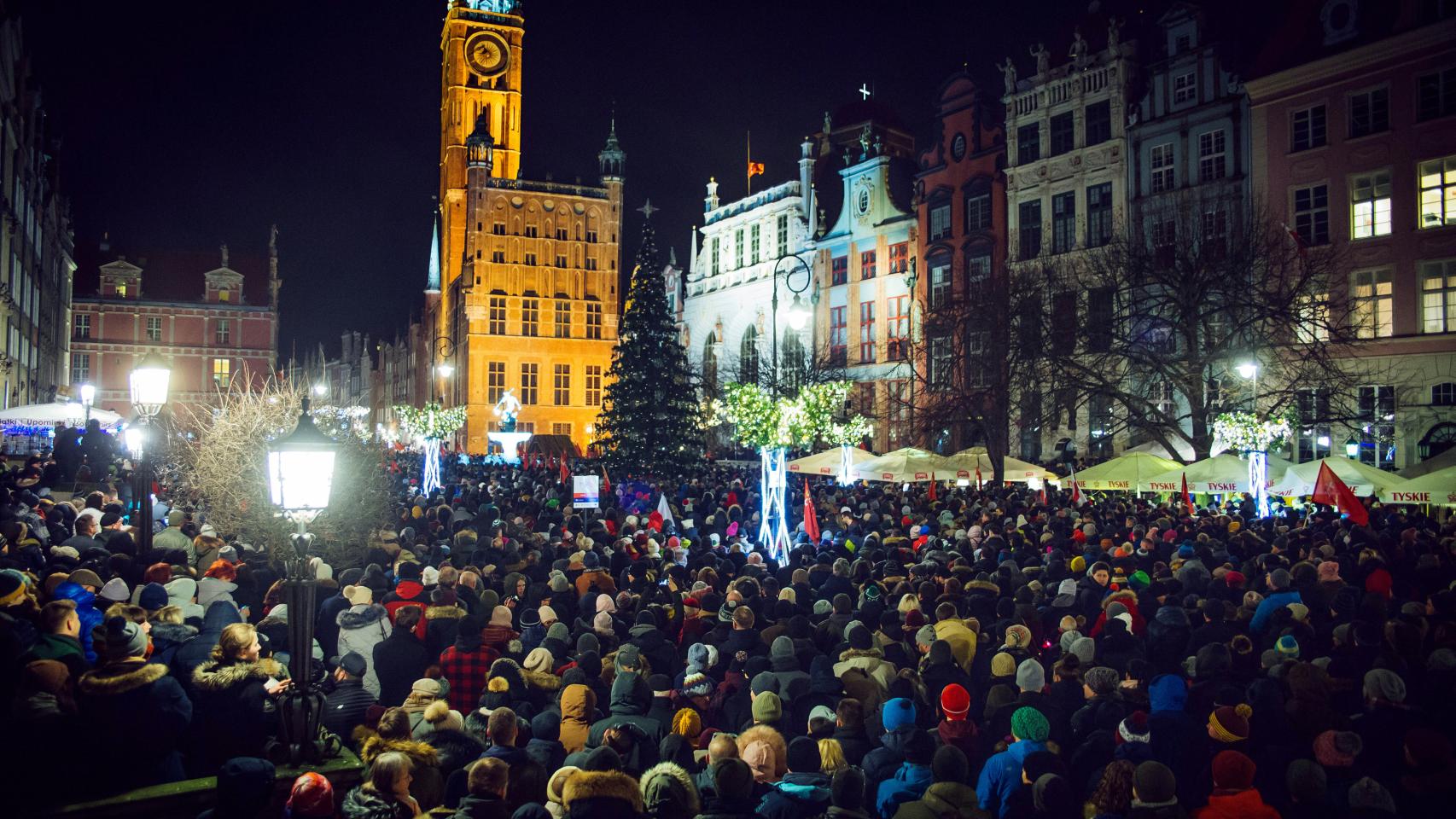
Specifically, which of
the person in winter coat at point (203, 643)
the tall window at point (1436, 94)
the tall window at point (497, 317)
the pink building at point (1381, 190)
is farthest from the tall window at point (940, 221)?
the person in winter coat at point (203, 643)

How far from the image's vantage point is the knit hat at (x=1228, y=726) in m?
6.27

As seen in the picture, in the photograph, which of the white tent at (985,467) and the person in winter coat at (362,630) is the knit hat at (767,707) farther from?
the white tent at (985,467)

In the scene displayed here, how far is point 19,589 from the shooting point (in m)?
6.50

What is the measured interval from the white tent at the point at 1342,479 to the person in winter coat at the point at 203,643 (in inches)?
646

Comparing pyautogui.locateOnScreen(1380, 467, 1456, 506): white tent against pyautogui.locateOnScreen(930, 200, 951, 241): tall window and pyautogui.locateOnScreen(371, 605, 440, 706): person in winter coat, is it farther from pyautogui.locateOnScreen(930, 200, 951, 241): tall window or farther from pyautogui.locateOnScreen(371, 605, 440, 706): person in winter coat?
pyautogui.locateOnScreen(930, 200, 951, 241): tall window

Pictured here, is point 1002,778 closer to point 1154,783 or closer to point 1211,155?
point 1154,783

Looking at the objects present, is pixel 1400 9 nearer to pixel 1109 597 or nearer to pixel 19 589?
pixel 1109 597

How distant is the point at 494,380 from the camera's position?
74.1 meters

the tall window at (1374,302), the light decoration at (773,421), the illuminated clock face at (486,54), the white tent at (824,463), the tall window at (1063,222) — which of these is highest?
the illuminated clock face at (486,54)

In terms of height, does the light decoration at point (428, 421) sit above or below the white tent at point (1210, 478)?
above

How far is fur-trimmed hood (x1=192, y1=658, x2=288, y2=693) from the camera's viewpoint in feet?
18.3

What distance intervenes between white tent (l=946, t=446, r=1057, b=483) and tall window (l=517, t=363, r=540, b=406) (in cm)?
5138

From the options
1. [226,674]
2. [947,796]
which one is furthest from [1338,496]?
[226,674]

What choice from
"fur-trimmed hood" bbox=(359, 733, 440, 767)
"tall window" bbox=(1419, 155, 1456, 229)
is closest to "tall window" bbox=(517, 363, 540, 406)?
"tall window" bbox=(1419, 155, 1456, 229)
